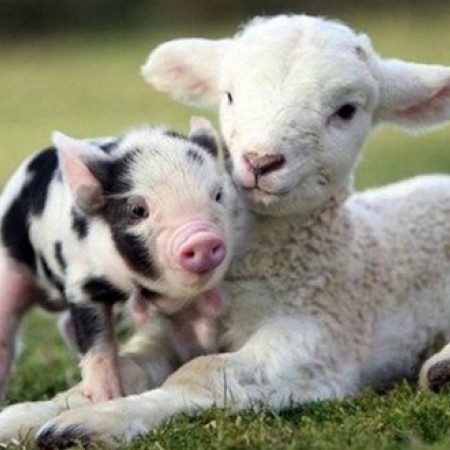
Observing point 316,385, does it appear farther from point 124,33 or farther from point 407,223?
point 124,33

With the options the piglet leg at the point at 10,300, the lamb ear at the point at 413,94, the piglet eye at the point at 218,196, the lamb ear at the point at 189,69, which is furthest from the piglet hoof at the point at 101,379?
the lamb ear at the point at 413,94

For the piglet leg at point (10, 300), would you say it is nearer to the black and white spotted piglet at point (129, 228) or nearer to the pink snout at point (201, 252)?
the black and white spotted piglet at point (129, 228)

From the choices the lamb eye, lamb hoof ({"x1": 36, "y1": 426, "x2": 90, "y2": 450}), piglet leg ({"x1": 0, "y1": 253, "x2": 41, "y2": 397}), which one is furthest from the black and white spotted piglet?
lamb hoof ({"x1": 36, "y1": 426, "x2": 90, "y2": 450})

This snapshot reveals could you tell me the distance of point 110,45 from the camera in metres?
34.7

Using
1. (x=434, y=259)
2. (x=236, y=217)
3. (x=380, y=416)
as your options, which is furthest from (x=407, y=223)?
(x=380, y=416)

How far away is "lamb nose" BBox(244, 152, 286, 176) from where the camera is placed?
25.3ft

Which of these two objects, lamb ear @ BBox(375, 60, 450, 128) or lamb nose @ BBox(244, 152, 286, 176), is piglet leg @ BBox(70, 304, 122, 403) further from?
lamb ear @ BBox(375, 60, 450, 128)

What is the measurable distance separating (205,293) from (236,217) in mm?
351

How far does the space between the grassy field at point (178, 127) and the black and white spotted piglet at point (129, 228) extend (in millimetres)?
606

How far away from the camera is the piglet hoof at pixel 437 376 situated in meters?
7.96

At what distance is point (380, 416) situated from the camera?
7293mm

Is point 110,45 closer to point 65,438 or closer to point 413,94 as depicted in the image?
point 413,94

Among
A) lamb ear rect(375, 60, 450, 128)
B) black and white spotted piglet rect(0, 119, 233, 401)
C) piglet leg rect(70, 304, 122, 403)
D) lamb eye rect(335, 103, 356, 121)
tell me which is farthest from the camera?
lamb ear rect(375, 60, 450, 128)

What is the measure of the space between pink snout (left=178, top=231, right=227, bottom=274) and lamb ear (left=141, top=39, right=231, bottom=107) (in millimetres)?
1323
